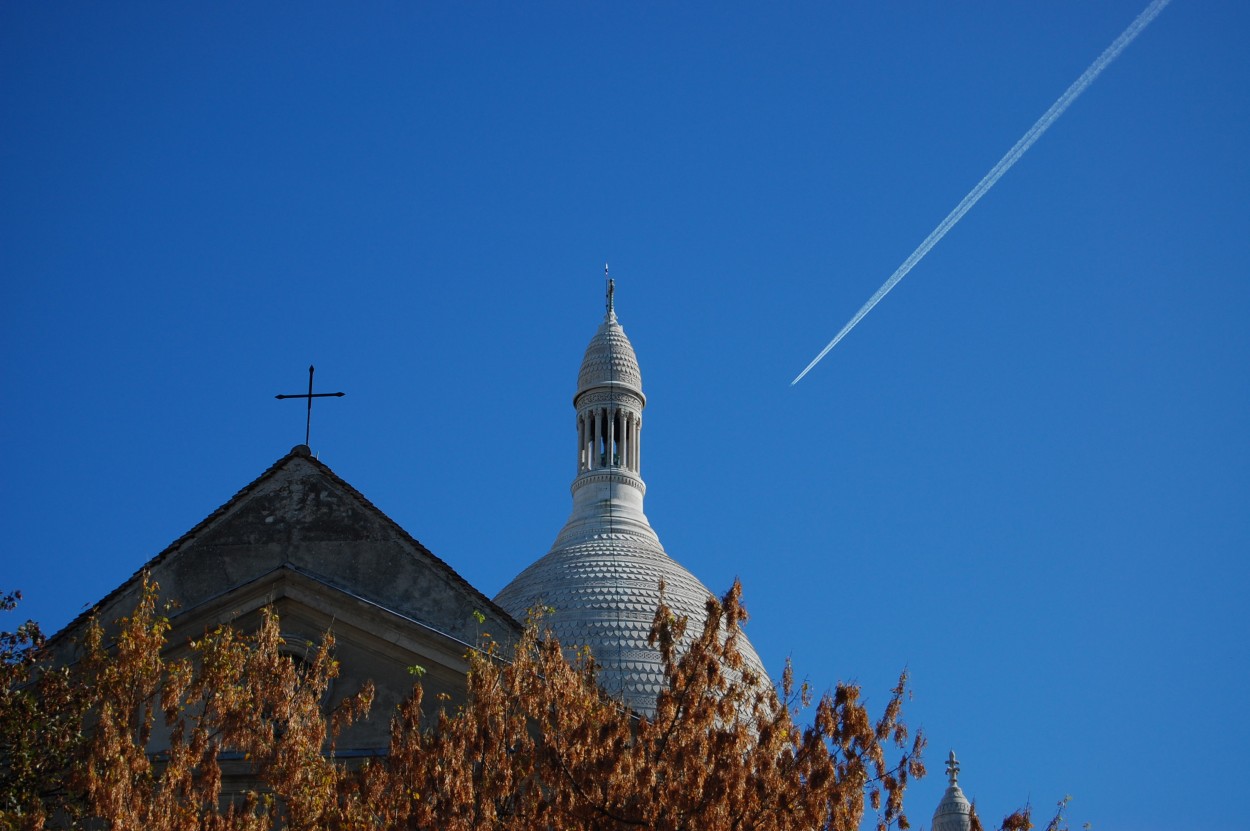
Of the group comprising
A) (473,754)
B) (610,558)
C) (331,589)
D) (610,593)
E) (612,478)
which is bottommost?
(473,754)

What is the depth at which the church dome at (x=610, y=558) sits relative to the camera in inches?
2517

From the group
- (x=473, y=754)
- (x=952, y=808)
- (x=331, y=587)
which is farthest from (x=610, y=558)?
→ (x=473, y=754)

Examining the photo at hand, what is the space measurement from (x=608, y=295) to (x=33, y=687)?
58.9 meters

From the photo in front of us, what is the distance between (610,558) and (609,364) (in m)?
8.40

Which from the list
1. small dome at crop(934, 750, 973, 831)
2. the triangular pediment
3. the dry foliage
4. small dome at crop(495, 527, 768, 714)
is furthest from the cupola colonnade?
the dry foliage

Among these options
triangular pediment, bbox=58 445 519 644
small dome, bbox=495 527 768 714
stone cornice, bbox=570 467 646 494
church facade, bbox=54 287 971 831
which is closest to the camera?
church facade, bbox=54 287 971 831

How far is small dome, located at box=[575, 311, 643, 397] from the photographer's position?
76188 millimetres

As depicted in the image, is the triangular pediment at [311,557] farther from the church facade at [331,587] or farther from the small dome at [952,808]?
the small dome at [952,808]

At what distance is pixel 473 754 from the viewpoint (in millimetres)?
21266

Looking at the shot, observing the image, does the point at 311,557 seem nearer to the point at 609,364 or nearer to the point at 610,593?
the point at 610,593

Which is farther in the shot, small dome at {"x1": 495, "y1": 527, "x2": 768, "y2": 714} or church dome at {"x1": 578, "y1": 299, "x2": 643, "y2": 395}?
church dome at {"x1": 578, "y1": 299, "x2": 643, "y2": 395}

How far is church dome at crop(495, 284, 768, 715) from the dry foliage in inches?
1384

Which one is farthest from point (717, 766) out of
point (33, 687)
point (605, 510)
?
point (605, 510)

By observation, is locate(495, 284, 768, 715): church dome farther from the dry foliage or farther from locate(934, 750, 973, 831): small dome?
the dry foliage
